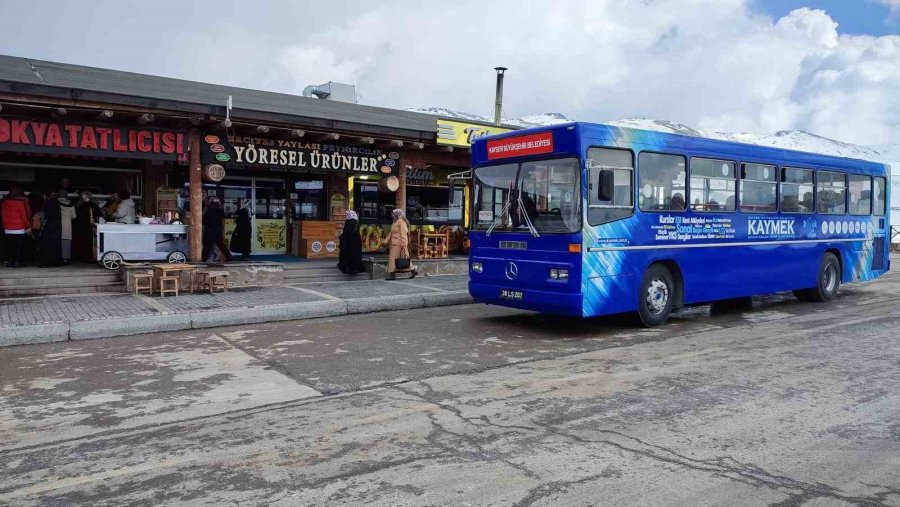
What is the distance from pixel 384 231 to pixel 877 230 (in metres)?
12.8

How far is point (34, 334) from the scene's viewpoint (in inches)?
355

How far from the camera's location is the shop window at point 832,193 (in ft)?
42.9

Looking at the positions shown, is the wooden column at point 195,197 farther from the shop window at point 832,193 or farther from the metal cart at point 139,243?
the shop window at point 832,193

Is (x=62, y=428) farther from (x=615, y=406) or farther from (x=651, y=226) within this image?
(x=651, y=226)

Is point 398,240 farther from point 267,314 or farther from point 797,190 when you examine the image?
point 797,190

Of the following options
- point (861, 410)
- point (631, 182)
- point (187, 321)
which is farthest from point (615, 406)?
point (187, 321)

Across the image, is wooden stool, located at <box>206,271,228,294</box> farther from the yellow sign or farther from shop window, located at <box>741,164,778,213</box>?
shop window, located at <box>741,164,778,213</box>

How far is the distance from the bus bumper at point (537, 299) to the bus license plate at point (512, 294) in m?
0.02

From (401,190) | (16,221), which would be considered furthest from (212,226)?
(401,190)

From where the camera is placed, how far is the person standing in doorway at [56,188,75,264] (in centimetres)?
1455

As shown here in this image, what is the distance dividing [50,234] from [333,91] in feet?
35.7

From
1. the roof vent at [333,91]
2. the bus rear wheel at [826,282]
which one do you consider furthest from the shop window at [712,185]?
the roof vent at [333,91]

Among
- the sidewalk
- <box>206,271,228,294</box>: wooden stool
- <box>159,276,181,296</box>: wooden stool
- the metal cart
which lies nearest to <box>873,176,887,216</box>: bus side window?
the sidewalk

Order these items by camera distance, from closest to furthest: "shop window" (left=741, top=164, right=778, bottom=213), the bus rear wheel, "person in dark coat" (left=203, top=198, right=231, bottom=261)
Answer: "shop window" (left=741, top=164, right=778, bottom=213), the bus rear wheel, "person in dark coat" (left=203, top=198, right=231, bottom=261)
